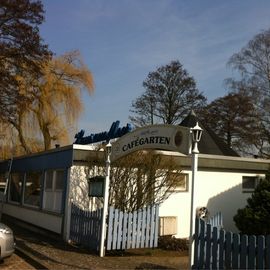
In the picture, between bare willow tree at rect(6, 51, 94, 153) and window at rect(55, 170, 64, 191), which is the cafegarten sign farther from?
bare willow tree at rect(6, 51, 94, 153)

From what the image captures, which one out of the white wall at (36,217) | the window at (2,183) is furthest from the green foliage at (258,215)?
the window at (2,183)

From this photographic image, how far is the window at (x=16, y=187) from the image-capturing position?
22.2 metres

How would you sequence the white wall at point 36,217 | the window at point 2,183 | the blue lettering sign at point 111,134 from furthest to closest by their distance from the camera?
the window at point 2,183 → the white wall at point 36,217 → the blue lettering sign at point 111,134

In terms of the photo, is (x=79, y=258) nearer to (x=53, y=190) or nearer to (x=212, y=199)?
(x=53, y=190)

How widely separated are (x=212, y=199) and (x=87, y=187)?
519 cm

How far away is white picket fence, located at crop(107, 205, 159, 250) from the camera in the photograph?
1296 cm

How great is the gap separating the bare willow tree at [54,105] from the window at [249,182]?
1394 centimetres

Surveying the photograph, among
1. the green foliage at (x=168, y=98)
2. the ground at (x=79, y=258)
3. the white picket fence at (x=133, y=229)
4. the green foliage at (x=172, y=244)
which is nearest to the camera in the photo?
the ground at (x=79, y=258)

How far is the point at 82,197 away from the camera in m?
15.8

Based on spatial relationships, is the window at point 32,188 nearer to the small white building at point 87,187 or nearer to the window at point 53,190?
the small white building at point 87,187

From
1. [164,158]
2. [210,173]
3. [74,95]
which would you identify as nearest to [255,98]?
[74,95]

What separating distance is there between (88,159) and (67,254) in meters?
3.55

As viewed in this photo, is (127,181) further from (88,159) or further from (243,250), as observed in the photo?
(243,250)

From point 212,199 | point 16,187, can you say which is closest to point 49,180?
point 16,187
